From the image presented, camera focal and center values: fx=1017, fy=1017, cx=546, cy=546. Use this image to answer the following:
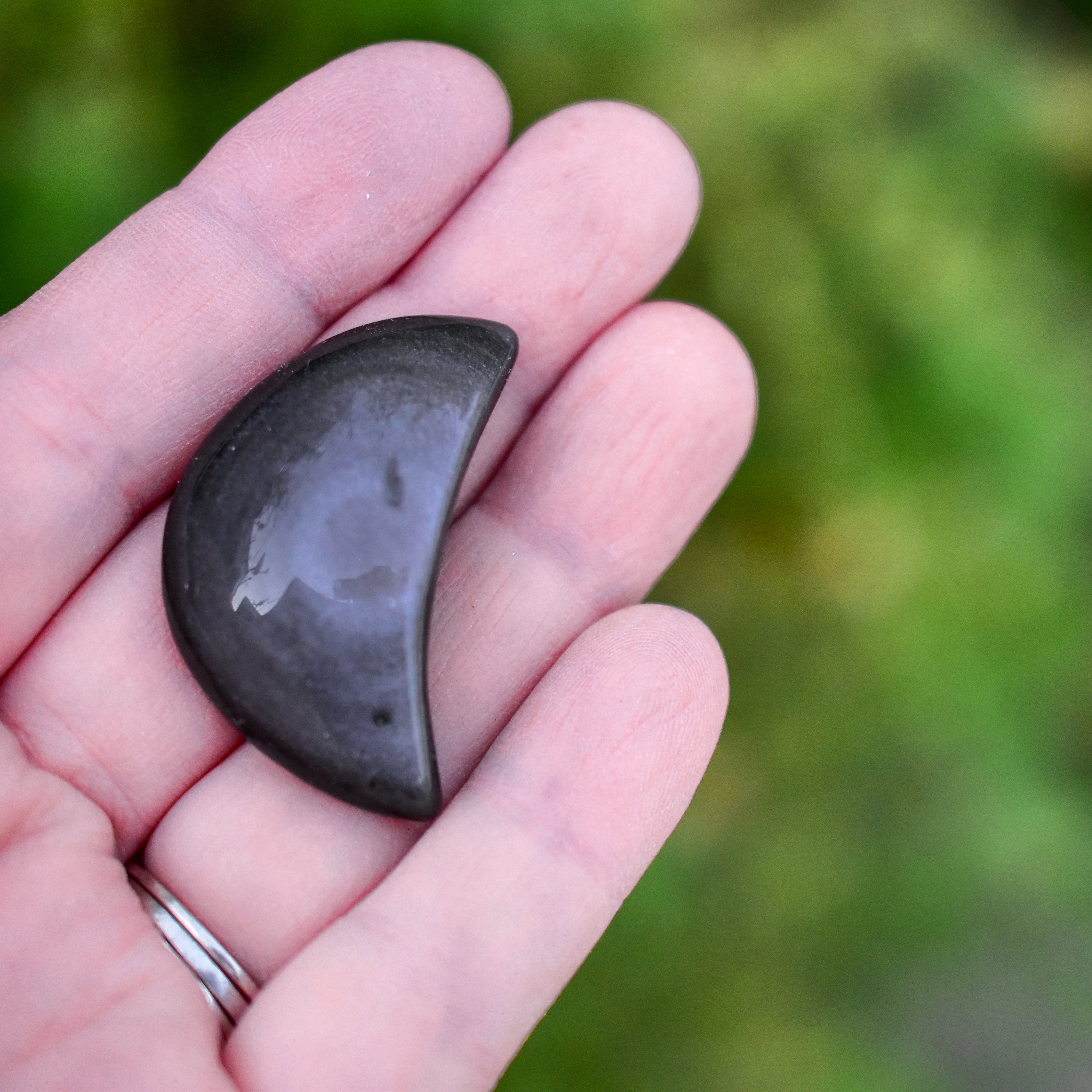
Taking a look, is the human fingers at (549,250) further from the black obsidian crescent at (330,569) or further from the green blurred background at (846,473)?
the green blurred background at (846,473)

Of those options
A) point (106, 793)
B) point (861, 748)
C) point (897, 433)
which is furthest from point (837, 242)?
point (106, 793)

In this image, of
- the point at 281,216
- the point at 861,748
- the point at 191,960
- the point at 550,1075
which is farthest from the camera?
the point at 861,748

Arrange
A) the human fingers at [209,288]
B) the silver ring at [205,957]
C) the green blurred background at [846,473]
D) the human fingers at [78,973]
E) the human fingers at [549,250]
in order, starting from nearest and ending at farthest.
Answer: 1. the human fingers at [78,973]
2. the silver ring at [205,957]
3. the human fingers at [209,288]
4. the human fingers at [549,250]
5. the green blurred background at [846,473]

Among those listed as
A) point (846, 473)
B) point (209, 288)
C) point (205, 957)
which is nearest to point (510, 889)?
point (205, 957)

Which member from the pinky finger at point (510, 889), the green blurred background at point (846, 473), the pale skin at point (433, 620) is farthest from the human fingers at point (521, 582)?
the green blurred background at point (846, 473)

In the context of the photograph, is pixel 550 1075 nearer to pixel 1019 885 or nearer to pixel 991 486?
pixel 1019 885
